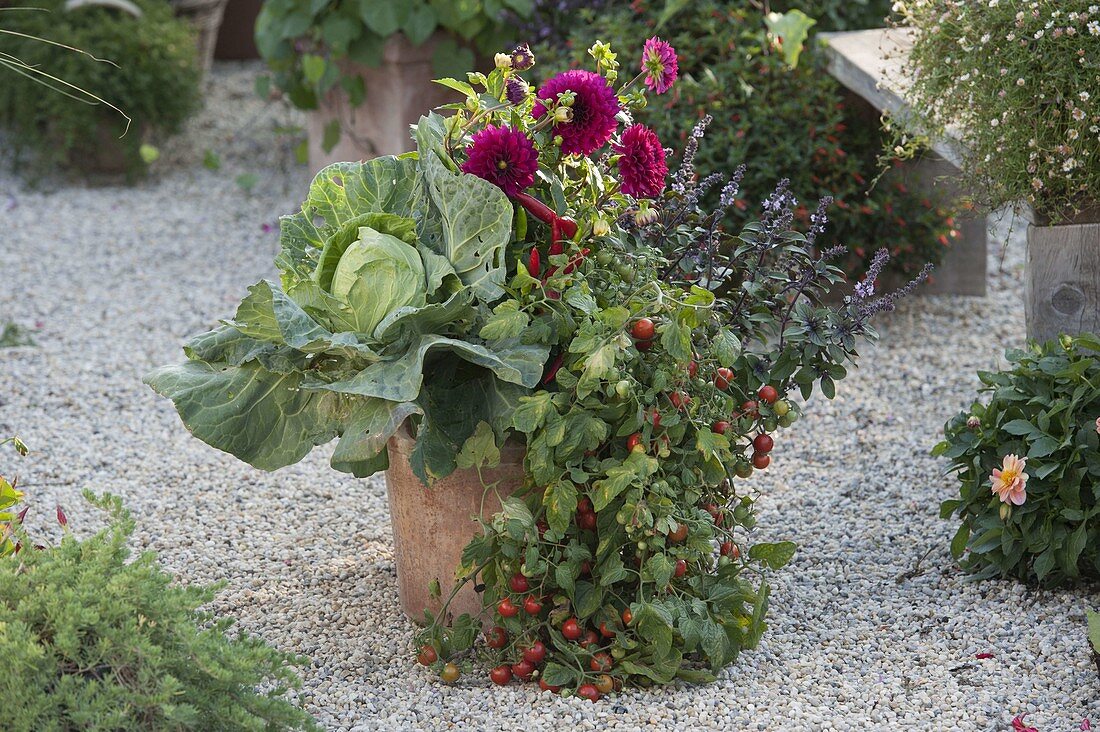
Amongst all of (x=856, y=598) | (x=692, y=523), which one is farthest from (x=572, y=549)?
(x=856, y=598)

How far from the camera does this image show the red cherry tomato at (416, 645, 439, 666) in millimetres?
2064

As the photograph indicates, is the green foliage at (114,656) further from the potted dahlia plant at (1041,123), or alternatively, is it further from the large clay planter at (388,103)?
the large clay planter at (388,103)

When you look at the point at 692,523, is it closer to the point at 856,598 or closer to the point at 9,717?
the point at 856,598

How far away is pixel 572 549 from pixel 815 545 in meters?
0.85

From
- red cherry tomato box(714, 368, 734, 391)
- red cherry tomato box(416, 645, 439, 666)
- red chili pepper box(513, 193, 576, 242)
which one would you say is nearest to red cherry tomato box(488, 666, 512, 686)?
red cherry tomato box(416, 645, 439, 666)

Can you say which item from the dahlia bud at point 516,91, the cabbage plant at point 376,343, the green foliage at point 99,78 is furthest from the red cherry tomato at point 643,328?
the green foliage at point 99,78

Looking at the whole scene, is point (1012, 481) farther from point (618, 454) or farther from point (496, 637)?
point (496, 637)

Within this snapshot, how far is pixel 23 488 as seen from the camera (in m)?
2.89

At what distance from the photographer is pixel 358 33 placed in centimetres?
469

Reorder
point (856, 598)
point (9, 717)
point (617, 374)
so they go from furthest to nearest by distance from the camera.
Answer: point (856, 598) < point (617, 374) < point (9, 717)

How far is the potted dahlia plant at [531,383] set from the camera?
188 centimetres

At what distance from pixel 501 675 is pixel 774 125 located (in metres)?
2.36

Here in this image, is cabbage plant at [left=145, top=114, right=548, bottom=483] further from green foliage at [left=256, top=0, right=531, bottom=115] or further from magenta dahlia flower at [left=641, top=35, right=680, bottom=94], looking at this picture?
green foliage at [left=256, top=0, right=531, bottom=115]

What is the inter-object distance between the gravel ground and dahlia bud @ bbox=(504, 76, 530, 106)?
101 cm
